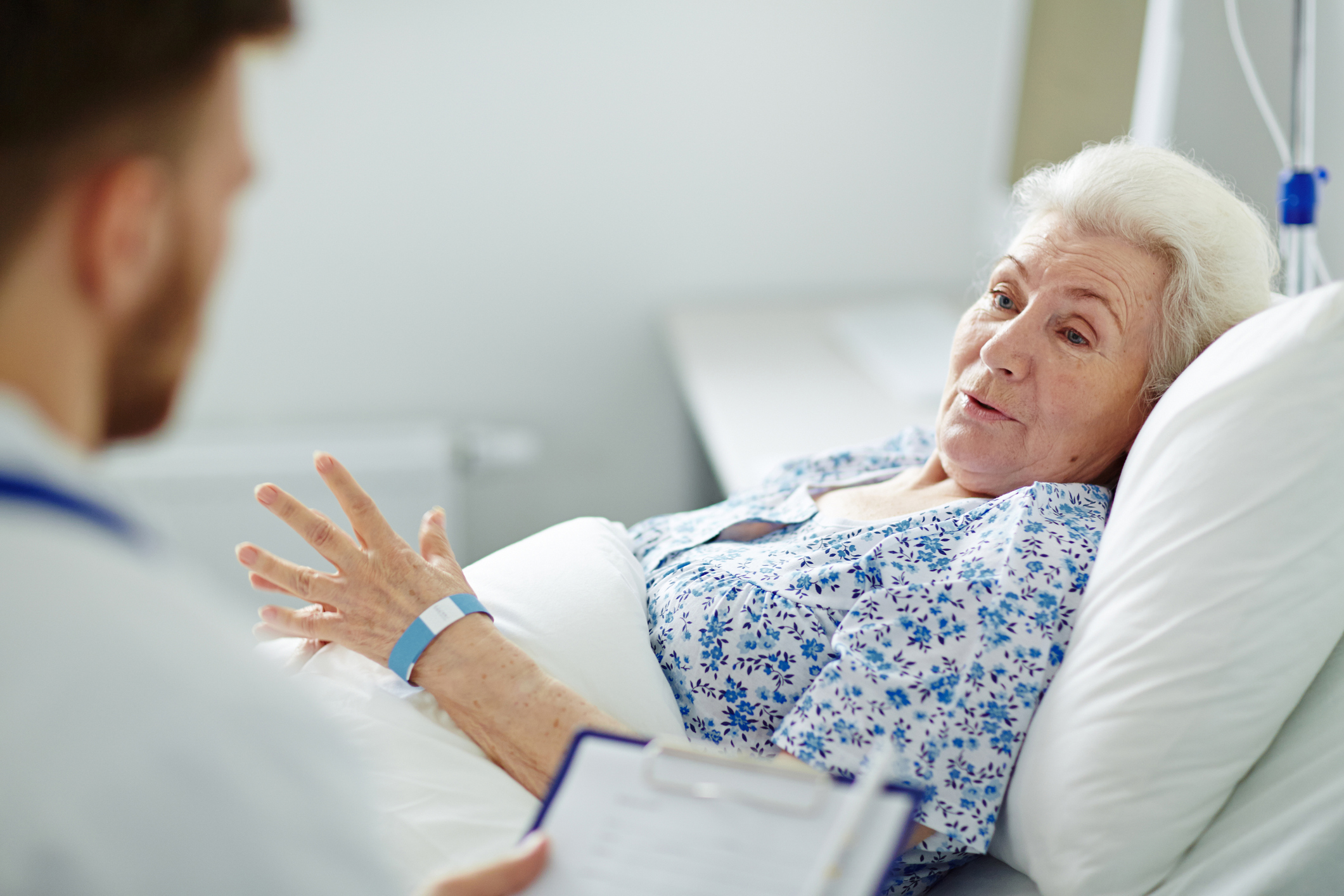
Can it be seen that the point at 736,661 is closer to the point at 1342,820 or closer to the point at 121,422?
the point at 1342,820

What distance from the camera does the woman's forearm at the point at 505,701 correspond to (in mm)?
955

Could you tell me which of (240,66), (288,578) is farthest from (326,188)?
(240,66)

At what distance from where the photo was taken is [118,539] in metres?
0.47

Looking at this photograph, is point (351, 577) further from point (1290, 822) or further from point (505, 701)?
point (1290, 822)

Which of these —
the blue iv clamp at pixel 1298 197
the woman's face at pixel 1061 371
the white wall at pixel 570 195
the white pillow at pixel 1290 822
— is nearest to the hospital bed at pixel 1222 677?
the white pillow at pixel 1290 822

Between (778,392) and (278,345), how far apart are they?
1020 mm

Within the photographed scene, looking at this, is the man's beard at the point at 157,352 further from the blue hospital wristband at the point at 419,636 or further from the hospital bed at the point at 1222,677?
the hospital bed at the point at 1222,677

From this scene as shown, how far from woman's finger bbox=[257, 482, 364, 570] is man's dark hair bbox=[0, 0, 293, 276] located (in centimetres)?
62

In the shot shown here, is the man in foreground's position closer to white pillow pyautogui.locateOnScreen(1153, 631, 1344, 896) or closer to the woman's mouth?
white pillow pyautogui.locateOnScreen(1153, 631, 1344, 896)

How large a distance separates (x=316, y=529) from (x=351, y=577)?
0.20 feet

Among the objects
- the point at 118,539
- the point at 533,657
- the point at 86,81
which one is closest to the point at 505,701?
the point at 533,657

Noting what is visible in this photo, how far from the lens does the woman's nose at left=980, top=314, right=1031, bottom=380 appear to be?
1.08 meters

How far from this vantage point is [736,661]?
1013 millimetres

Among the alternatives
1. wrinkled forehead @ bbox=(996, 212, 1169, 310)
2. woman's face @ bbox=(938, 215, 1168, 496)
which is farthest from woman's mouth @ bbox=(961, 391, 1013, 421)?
wrinkled forehead @ bbox=(996, 212, 1169, 310)
